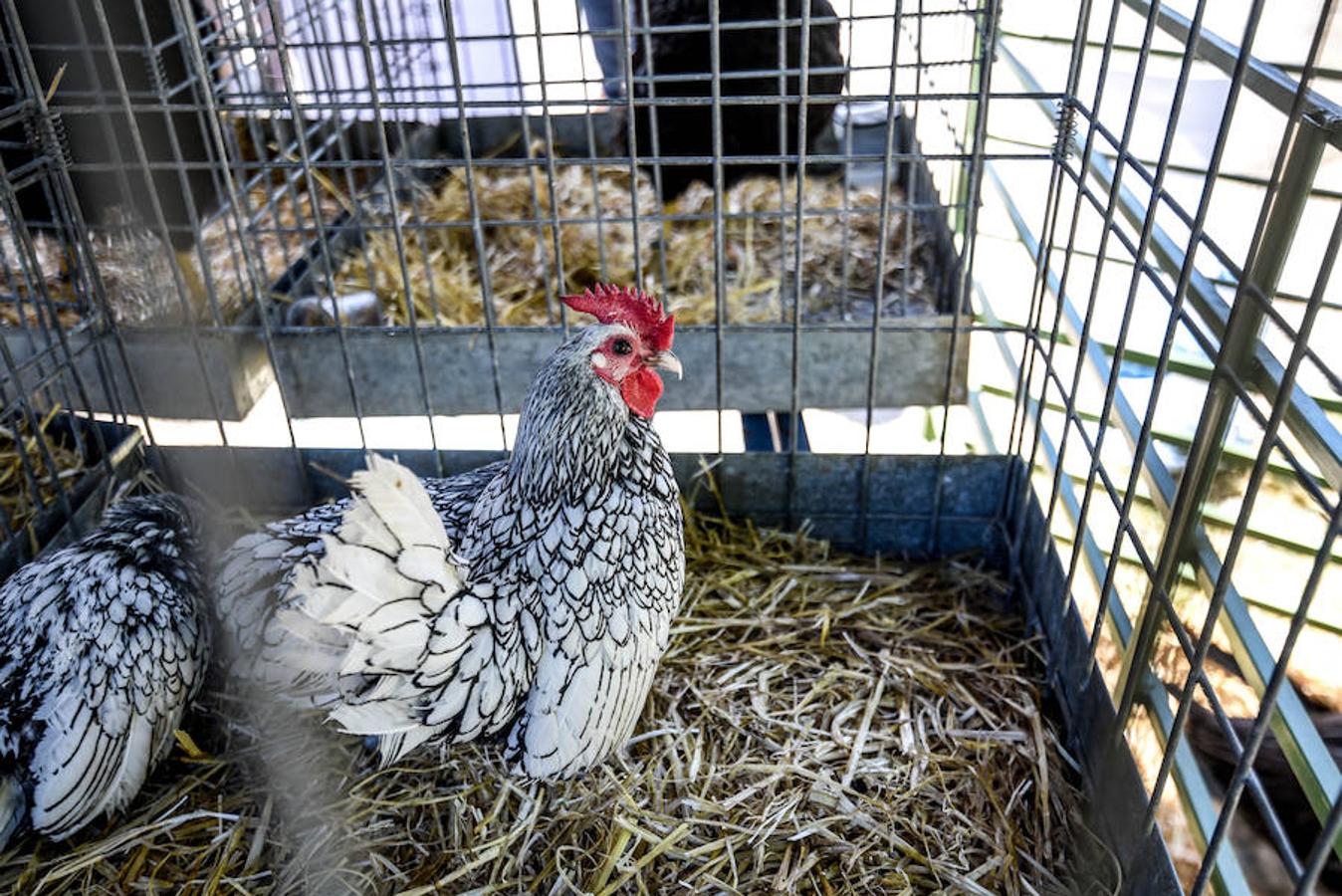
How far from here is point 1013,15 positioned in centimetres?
333

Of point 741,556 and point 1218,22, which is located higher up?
point 1218,22

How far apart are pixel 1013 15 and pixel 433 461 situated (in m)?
2.39

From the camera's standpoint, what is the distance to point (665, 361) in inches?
67.2

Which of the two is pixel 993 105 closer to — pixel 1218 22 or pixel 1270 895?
pixel 1218 22

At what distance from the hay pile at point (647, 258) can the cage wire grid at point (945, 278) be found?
0.14 feet

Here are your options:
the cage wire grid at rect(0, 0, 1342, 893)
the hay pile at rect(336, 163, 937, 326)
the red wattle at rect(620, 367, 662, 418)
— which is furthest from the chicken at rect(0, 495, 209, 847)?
the hay pile at rect(336, 163, 937, 326)

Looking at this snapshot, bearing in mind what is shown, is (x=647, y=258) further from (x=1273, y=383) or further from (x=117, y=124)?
(x=1273, y=383)

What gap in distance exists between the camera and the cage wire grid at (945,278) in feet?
4.38

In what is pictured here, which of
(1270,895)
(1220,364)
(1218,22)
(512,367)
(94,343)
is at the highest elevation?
(1218,22)

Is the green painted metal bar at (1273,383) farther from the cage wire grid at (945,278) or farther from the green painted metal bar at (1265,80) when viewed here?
the green painted metal bar at (1265,80)

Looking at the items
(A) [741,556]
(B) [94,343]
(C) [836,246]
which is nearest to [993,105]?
(C) [836,246]

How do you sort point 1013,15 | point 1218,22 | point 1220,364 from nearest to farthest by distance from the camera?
point 1220,364 < point 1218,22 < point 1013,15

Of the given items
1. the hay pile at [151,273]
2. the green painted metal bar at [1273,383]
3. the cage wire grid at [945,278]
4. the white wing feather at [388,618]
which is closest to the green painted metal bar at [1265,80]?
the cage wire grid at [945,278]

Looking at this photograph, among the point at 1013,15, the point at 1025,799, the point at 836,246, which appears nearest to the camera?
the point at 1025,799
